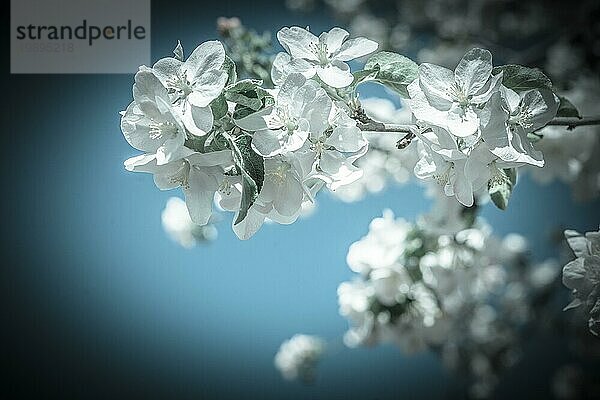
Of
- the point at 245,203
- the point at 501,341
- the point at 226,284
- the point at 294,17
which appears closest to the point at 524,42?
the point at 294,17

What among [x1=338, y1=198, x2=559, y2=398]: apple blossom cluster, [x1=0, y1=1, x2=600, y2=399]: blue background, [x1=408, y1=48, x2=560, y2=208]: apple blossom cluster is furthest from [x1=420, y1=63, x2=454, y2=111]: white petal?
[x1=0, y1=1, x2=600, y2=399]: blue background

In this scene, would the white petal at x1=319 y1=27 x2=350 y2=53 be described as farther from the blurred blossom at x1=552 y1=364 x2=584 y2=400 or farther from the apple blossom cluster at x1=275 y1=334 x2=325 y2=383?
the blurred blossom at x1=552 y1=364 x2=584 y2=400

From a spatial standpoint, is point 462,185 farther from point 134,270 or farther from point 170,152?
point 134,270

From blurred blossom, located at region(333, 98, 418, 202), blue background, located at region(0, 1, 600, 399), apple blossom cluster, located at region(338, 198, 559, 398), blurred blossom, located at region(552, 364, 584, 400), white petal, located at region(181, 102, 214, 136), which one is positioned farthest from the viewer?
blurred blossom, located at region(552, 364, 584, 400)

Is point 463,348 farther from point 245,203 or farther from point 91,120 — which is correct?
point 245,203

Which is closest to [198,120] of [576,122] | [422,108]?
[422,108]

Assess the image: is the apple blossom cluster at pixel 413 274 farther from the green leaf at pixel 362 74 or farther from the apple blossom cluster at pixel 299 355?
the green leaf at pixel 362 74

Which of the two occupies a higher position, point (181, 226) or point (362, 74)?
point (362, 74)

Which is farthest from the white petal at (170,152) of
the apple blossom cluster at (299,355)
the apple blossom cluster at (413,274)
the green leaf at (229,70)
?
the apple blossom cluster at (299,355)
